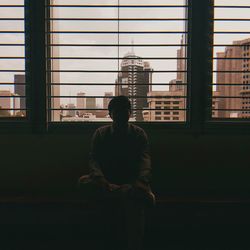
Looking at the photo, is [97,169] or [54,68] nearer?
[97,169]

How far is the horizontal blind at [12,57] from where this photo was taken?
2.91 metres

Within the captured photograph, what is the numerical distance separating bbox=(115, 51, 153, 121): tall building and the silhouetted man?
0.63 meters

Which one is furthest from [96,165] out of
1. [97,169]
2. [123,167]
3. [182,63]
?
[182,63]

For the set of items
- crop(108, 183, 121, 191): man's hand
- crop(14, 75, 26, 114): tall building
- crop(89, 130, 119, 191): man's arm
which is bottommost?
crop(108, 183, 121, 191): man's hand

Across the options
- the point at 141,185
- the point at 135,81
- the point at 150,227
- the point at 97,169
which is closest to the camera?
the point at 141,185

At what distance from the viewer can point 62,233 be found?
274cm

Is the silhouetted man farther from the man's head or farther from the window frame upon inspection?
the window frame

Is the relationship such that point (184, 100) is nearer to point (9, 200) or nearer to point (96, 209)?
point (96, 209)

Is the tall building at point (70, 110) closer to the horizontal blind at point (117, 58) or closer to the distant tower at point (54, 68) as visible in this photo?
the horizontal blind at point (117, 58)

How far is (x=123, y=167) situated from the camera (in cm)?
228

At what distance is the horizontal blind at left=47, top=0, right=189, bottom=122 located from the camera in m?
2.94

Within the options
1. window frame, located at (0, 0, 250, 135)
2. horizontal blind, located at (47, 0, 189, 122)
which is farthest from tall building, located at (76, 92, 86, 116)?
window frame, located at (0, 0, 250, 135)

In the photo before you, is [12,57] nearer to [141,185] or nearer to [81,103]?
[81,103]

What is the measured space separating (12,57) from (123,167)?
168 cm
